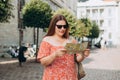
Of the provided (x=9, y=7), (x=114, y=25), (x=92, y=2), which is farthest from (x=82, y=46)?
(x=92, y=2)

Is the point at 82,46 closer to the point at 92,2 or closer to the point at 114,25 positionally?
the point at 114,25

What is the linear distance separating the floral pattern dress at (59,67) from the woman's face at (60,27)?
186 millimetres

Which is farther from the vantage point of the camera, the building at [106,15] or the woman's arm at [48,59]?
the building at [106,15]

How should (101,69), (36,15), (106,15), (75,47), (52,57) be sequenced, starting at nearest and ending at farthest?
(52,57)
(75,47)
(101,69)
(36,15)
(106,15)

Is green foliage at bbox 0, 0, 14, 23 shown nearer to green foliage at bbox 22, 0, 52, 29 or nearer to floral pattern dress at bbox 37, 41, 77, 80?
green foliage at bbox 22, 0, 52, 29

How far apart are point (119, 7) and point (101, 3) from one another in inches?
229

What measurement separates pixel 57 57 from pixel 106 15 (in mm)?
89053

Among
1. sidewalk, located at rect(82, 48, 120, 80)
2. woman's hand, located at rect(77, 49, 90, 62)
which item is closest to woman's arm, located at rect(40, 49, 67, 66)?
woman's hand, located at rect(77, 49, 90, 62)

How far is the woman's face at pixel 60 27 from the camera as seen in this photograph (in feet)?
15.6

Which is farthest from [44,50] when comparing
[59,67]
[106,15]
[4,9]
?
[106,15]

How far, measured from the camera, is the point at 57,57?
4625 mm

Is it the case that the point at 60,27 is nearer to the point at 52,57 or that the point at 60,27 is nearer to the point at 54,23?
the point at 54,23

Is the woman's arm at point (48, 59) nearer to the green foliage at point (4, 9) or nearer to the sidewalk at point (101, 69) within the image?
the sidewalk at point (101, 69)

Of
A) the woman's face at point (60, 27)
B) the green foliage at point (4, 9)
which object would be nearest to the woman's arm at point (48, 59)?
the woman's face at point (60, 27)
